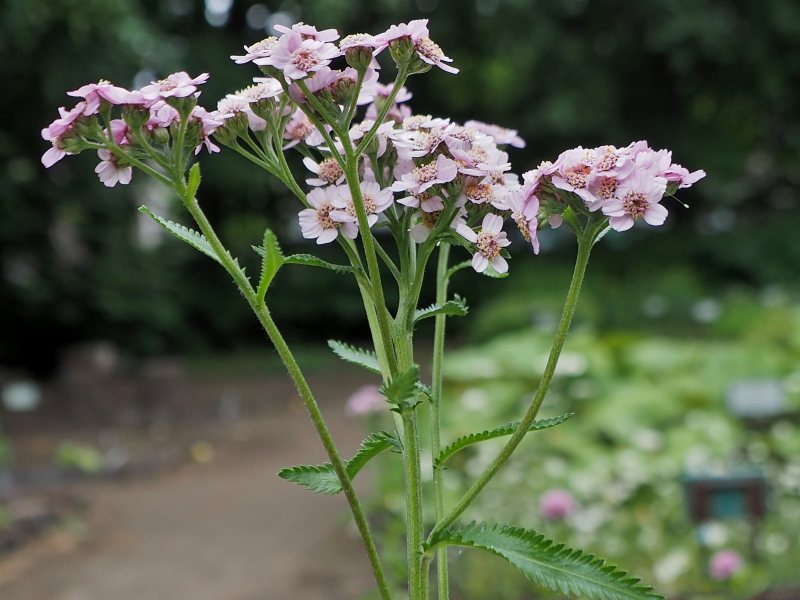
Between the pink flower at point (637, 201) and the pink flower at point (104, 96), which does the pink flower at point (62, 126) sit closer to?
the pink flower at point (104, 96)

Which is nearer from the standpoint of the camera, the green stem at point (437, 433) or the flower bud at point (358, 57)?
the flower bud at point (358, 57)

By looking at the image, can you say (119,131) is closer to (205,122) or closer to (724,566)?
(205,122)

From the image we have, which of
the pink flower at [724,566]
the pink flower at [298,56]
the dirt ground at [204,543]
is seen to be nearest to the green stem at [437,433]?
the pink flower at [298,56]

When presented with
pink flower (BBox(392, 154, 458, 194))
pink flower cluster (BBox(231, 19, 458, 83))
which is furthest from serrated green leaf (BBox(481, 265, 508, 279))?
pink flower cluster (BBox(231, 19, 458, 83))

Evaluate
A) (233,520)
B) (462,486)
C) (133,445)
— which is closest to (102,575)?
(233,520)

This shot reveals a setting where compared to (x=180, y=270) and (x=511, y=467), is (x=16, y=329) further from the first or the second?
(x=511, y=467)
